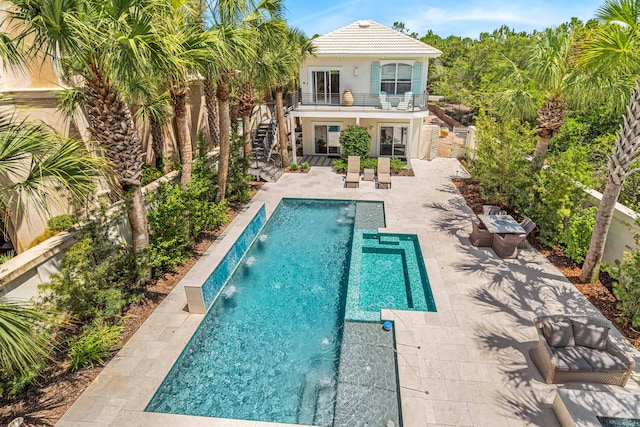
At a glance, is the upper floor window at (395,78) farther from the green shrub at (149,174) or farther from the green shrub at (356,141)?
the green shrub at (149,174)

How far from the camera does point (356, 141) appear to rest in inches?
803

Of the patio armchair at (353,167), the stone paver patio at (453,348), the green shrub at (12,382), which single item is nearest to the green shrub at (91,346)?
the stone paver patio at (453,348)

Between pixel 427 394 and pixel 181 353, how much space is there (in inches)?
216

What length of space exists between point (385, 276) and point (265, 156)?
42.9 ft

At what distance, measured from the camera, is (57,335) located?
26.8ft

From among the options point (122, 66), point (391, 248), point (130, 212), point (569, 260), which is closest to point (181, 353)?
point (130, 212)

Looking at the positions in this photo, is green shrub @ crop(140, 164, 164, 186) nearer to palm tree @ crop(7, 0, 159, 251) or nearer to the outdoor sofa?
palm tree @ crop(7, 0, 159, 251)

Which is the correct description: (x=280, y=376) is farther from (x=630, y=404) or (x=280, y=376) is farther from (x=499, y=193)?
(x=499, y=193)

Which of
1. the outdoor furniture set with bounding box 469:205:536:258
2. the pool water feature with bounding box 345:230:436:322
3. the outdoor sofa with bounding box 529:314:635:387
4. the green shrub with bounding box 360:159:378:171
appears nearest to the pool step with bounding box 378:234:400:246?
the pool water feature with bounding box 345:230:436:322

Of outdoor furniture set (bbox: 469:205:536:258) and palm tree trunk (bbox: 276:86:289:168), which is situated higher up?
palm tree trunk (bbox: 276:86:289:168)

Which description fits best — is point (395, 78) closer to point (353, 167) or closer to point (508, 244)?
point (353, 167)

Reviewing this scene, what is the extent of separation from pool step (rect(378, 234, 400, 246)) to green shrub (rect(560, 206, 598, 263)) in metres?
5.28

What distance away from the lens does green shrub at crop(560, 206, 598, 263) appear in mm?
10594

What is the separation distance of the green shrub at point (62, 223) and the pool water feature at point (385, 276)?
7264 mm
